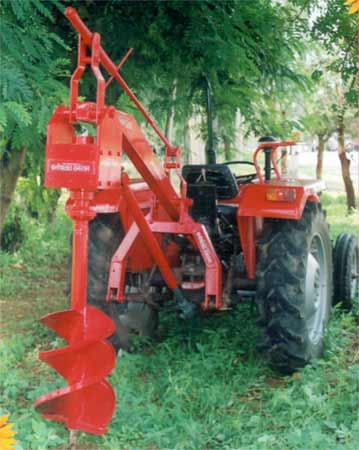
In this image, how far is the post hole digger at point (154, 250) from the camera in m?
2.96

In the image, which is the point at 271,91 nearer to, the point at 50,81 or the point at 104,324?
the point at 50,81

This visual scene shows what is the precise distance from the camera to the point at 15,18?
11.5 feet

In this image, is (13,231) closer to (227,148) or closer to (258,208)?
(227,148)

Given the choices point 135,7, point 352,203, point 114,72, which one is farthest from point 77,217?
point 352,203

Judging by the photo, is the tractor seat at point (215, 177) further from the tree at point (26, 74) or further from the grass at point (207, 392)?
the tree at point (26, 74)

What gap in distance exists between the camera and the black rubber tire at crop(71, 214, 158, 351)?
166 inches

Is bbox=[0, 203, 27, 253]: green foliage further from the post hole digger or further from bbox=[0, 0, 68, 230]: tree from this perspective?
bbox=[0, 0, 68, 230]: tree

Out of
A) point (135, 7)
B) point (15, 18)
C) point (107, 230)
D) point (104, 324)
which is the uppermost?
point (135, 7)

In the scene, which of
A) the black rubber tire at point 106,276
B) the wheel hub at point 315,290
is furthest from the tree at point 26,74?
the wheel hub at point 315,290

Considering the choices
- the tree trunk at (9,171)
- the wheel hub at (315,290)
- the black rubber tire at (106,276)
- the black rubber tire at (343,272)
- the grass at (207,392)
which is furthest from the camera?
the tree trunk at (9,171)

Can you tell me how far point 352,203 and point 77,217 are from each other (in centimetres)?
1302

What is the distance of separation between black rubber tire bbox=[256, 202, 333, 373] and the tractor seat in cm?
62

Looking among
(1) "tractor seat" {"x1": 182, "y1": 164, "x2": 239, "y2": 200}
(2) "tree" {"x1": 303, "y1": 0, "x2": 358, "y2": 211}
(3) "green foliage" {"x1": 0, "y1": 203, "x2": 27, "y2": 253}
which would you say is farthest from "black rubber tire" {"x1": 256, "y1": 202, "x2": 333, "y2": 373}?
(3) "green foliage" {"x1": 0, "y1": 203, "x2": 27, "y2": 253}

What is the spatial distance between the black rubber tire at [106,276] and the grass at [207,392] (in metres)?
0.20
